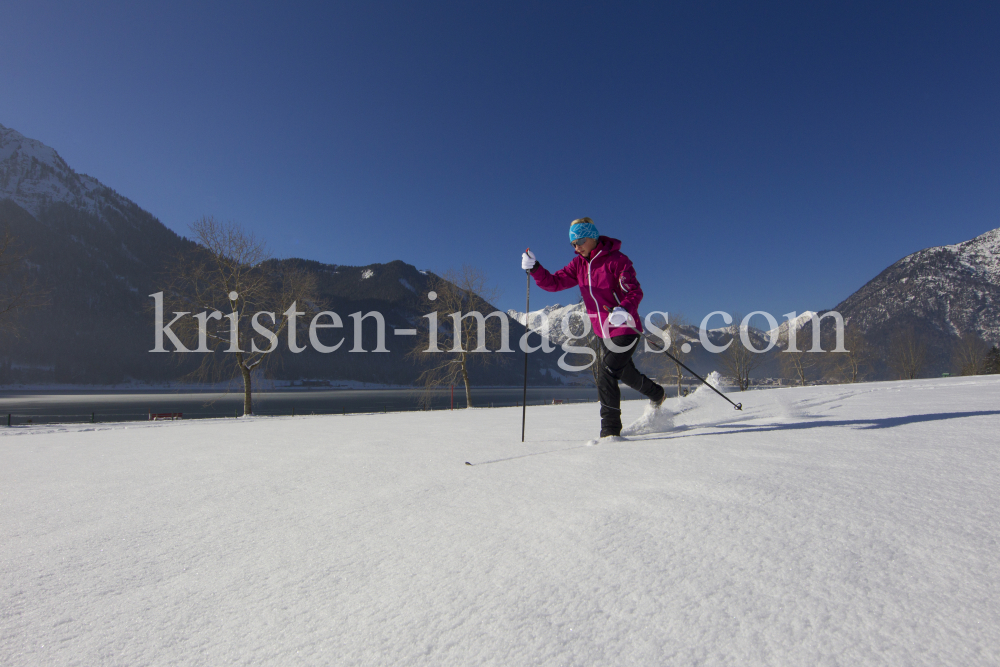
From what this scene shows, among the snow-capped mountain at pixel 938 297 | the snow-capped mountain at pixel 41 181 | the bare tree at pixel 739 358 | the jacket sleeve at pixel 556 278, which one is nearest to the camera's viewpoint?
the jacket sleeve at pixel 556 278

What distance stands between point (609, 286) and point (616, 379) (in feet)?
2.52

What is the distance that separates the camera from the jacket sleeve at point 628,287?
11.5 ft

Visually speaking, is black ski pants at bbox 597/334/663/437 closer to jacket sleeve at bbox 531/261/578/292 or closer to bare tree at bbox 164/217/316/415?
jacket sleeve at bbox 531/261/578/292

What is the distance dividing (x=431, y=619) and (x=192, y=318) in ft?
56.7

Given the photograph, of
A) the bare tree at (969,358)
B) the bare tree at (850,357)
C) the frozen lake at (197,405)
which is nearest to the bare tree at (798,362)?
the bare tree at (850,357)

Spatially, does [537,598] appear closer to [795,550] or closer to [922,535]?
[795,550]

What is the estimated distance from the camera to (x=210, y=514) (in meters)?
1.68

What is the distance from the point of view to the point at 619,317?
3.44 m

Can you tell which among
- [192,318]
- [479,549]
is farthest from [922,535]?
[192,318]

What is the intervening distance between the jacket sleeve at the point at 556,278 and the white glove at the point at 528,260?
4 centimetres

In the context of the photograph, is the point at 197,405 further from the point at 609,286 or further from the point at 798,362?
the point at 798,362

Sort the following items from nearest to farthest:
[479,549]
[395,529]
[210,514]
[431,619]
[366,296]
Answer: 1. [431,619]
2. [479,549]
3. [395,529]
4. [210,514]
5. [366,296]

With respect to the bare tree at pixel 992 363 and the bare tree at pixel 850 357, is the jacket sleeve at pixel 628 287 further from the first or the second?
the bare tree at pixel 992 363

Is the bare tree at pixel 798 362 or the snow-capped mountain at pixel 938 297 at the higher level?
the snow-capped mountain at pixel 938 297
